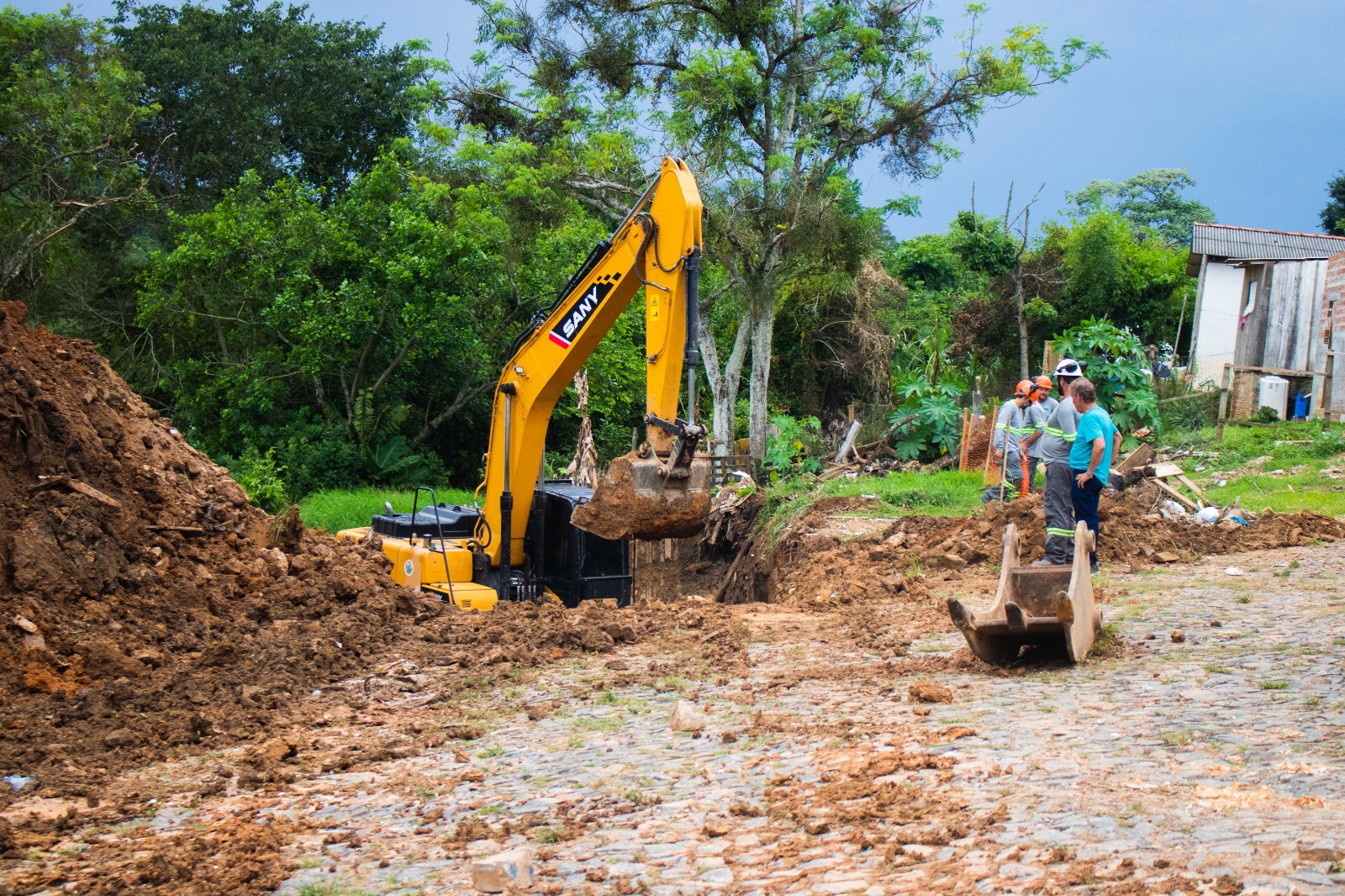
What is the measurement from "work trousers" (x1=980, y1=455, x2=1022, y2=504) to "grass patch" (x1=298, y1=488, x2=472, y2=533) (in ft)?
25.7

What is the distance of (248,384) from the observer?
20.6 m

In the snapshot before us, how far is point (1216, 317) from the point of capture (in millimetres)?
26641

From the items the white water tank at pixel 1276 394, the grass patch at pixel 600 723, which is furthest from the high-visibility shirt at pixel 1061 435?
the white water tank at pixel 1276 394

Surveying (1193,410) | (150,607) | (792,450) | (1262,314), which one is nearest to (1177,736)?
(150,607)

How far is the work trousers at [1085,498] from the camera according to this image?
919cm

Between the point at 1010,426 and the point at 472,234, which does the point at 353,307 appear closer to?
the point at 472,234

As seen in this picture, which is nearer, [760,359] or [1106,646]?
[1106,646]

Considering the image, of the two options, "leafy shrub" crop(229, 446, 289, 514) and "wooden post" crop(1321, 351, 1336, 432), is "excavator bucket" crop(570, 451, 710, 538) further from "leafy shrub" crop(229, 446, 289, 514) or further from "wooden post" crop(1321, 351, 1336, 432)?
"wooden post" crop(1321, 351, 1336, 432)

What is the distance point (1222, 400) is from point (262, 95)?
23.3m

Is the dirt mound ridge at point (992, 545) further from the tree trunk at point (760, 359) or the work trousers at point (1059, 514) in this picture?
the tree trunk at point (760, 359)

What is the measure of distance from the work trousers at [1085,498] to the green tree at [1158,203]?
43817 mm

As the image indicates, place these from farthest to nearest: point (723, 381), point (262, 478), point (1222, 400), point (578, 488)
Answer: point (723, 381)
point (1222, 400)
point (262, 478)
point (578, 488)

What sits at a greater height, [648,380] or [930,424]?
[930,424]

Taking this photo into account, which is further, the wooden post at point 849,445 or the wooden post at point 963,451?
the wooden post at point 849,445
